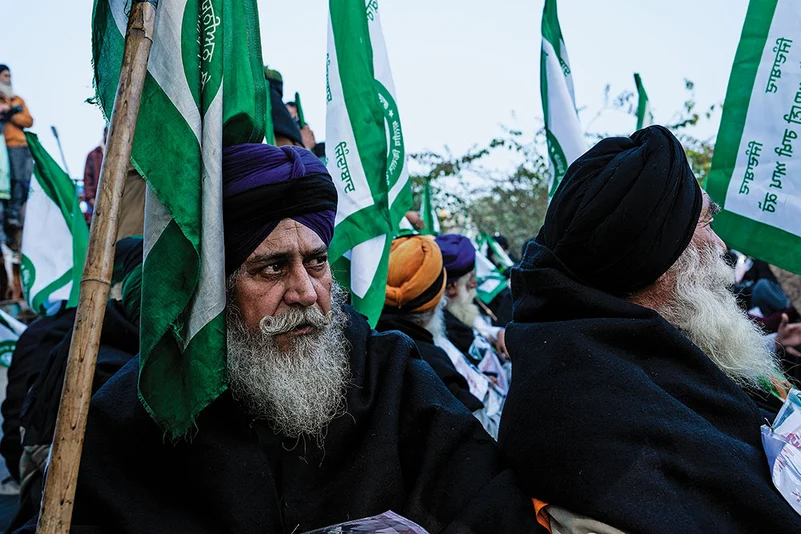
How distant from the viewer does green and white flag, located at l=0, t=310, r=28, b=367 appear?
5.86m

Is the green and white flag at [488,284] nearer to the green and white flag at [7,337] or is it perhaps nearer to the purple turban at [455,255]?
the purple turban at [455,255]

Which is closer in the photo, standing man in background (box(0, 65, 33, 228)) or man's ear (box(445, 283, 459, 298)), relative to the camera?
man's ear (box(445, 283, 459, 298))

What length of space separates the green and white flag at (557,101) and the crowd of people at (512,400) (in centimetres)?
187

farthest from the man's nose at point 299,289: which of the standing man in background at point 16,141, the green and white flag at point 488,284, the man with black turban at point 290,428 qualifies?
the standing man in background at point 16,141

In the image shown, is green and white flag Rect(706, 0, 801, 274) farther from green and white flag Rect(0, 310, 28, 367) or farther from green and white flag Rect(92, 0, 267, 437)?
green and white flag Rect(0, 310, 28, 367)

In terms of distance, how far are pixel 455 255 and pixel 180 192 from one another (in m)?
4.66

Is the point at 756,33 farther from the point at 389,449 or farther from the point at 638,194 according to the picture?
the point at 389,449

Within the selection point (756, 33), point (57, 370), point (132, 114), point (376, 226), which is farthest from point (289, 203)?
point (756, 33)

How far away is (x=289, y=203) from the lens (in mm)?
2512

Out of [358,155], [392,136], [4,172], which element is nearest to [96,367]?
[358,155]

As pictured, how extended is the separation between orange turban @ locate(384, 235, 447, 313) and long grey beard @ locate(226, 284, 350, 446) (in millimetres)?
2443

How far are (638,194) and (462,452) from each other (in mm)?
959

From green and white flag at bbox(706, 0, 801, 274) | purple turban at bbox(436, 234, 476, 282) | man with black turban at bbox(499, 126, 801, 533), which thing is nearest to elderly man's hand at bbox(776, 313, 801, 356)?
green and white flag at bbox(706, 0, 801, 274)

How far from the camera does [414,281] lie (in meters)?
5.04
